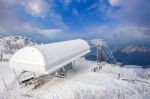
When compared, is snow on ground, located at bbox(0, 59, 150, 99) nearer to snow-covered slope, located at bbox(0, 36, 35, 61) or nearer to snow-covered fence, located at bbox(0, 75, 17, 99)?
snow-covered fence, located at bbox(0, 75, 17, 99)

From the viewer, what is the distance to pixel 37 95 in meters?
16.6

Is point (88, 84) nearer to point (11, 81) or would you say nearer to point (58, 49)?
point (58, 49)

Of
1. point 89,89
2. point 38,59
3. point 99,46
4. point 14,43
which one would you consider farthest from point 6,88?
point 14,43

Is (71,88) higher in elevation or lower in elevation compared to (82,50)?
lower

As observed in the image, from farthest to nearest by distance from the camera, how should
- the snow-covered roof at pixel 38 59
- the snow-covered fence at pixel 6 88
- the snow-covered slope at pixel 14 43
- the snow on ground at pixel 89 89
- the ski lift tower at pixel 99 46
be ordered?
the snow-covered slope at pixel 14 43
the ski lift tower at pixel 99 46
the snow-covered roof at pixel 38 59
the snow-covered fence at pixel 6 88
the snow on ground at pixel 89 89

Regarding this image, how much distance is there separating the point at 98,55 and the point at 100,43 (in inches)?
84.8

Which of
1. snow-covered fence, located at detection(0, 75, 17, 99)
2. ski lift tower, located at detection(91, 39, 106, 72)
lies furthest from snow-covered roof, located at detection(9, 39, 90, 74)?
ski lift tower, located at detection(91, 39, 106, 72)

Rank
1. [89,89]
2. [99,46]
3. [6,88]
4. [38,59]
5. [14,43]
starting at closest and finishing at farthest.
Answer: [89,89] → [38,59] → [6,88] → [99,46] → [14,43]

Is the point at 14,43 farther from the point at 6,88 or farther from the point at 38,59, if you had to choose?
the point at 38,59

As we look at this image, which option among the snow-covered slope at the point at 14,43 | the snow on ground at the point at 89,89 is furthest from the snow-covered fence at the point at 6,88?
the snow-covered slope at the point at 14,43

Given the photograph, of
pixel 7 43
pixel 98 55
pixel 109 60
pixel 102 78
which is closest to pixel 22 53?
pixel 102 78

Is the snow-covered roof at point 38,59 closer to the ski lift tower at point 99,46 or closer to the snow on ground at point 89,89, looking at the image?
the snow on ground at point 89,89

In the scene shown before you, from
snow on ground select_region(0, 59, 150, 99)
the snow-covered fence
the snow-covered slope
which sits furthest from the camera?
the snow-covered slope

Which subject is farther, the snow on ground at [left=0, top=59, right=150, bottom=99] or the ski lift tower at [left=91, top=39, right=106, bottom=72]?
the ski lift tower at [left=91, top=39, right=106, bottom=72]
